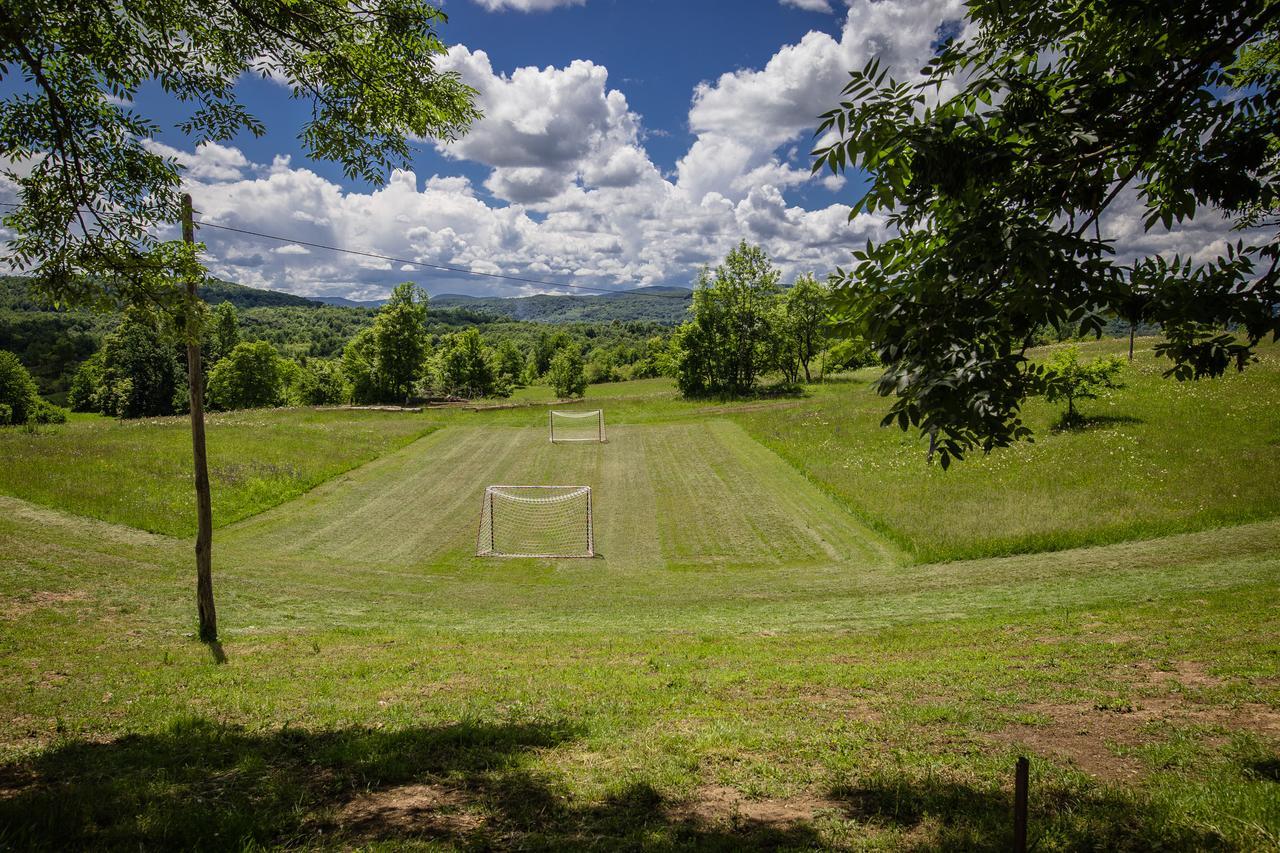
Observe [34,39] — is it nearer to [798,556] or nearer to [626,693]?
[626,693]

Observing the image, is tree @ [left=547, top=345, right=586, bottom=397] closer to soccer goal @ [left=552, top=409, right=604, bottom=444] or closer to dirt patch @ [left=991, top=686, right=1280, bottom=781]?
soccer goal @ [left=552, top=409, right=604, bottom=444]

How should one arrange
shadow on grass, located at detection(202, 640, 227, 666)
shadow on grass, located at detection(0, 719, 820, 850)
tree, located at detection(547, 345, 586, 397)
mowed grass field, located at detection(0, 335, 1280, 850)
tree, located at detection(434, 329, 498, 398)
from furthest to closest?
1. tree, located at detection(547, 345, 586, 397)
2. tree, located at detection(434, 329, 498, 398)
3. shadow on grass, located at detection(202, 640, 227, 666)
4. mowed grass field, located at detection(0, 335, 1280, 850)
5. shadow on grass, located at detection(0, 719, 820, 850)

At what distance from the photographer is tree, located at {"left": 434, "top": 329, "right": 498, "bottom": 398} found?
92375mm

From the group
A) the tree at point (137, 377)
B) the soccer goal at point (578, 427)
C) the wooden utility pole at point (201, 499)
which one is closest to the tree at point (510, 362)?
the tree at point (137, 377)

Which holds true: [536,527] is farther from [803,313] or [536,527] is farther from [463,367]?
[463,367]

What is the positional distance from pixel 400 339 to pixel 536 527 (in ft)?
197

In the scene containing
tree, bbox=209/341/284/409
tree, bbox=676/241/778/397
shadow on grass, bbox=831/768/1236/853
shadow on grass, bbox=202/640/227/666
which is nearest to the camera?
shadow on grass, bbox=831/768/1236/853

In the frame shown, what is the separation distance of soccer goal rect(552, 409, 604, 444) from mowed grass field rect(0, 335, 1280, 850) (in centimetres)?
2029

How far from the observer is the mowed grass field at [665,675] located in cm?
474

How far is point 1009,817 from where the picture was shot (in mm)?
4609

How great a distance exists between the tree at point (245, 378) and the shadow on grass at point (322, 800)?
94.6 meters

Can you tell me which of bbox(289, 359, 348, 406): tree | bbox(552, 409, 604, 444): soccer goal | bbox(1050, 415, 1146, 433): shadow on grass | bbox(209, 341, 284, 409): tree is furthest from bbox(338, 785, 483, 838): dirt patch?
bbox(289, 359, 348, 406): tree

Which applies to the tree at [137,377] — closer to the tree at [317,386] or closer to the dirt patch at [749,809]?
the tree at [317,386]

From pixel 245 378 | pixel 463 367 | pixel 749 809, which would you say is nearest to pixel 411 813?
pixel 749 809
